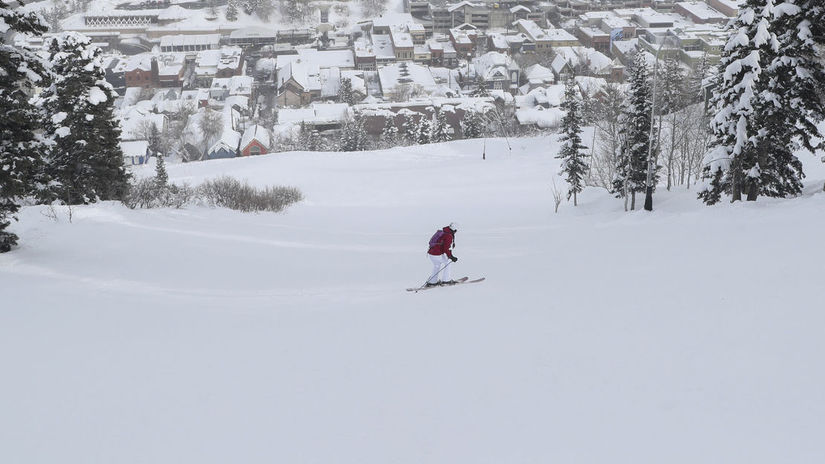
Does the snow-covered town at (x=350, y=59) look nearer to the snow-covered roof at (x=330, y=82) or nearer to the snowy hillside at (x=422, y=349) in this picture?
the snow-covered roof at (x=330, y=82)

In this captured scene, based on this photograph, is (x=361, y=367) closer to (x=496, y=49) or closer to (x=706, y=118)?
(x=706, y=118)

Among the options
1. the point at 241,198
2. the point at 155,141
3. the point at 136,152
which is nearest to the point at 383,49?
the point at 155,141

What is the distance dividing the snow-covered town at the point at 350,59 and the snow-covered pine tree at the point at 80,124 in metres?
44.3

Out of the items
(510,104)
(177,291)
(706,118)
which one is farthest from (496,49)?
(177,291)

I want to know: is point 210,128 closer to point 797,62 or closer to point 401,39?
point 401,39

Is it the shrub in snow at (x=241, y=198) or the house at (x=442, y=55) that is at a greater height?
the house at (x=442, y=55)

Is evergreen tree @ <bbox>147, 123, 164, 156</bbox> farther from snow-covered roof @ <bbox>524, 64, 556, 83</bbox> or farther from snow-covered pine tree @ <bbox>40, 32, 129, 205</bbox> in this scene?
snow-covered roof @ <bbox>524, 64, 556, 83</bbox>

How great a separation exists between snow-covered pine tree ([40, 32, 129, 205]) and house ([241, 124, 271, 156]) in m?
46.3

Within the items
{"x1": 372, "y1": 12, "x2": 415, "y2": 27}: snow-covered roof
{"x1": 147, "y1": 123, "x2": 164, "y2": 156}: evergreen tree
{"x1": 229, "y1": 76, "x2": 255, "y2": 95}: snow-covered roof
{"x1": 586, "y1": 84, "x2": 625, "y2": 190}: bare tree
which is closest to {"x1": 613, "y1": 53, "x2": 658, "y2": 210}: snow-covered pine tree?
Result: {"x1": 586, "y1": 84, "x2": 625, "y2": 190}: bare tree

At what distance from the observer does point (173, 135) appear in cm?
8100

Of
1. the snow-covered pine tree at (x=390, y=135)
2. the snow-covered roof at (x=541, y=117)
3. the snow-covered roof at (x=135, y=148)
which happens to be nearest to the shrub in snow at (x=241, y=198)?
the snow-covered pine tree at (x=390, y=135)

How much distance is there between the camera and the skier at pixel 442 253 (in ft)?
44.8

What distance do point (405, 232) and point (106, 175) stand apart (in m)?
14.1

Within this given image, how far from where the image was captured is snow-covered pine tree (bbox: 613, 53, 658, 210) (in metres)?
27.9
